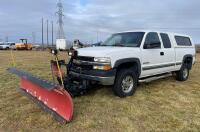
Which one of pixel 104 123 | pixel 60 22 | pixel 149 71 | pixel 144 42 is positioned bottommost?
pixel 104 123

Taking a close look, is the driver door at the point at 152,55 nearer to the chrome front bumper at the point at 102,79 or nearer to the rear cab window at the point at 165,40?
the rear cab window at the point at 165,40

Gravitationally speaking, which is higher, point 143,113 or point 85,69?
point 85,69

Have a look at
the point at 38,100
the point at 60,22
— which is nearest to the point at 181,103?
the point at 38,100

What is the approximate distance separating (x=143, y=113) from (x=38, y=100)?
2.53 meters

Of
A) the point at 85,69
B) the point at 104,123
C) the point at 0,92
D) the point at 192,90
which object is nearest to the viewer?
the point at 104,123

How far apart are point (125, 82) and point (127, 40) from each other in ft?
4.73

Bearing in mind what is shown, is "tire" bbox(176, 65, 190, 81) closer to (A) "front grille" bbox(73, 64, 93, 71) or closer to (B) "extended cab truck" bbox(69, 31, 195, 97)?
(B) "extended cab truck" bbox(69, 31, 195, 97)

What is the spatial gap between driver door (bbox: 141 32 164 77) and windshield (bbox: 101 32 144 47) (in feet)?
0.73

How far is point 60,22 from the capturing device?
53.7 metres

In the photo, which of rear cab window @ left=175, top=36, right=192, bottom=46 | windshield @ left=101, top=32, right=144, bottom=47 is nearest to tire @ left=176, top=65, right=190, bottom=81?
rear cab window @ left=175, top=36, right=192, bottom=46

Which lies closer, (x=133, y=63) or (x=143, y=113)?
(x=143, y=113)

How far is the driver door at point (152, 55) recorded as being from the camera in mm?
6582

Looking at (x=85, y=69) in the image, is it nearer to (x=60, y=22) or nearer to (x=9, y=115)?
(x=9, y=115)

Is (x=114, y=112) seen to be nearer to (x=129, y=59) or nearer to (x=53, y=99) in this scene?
(x=53, y=99)
